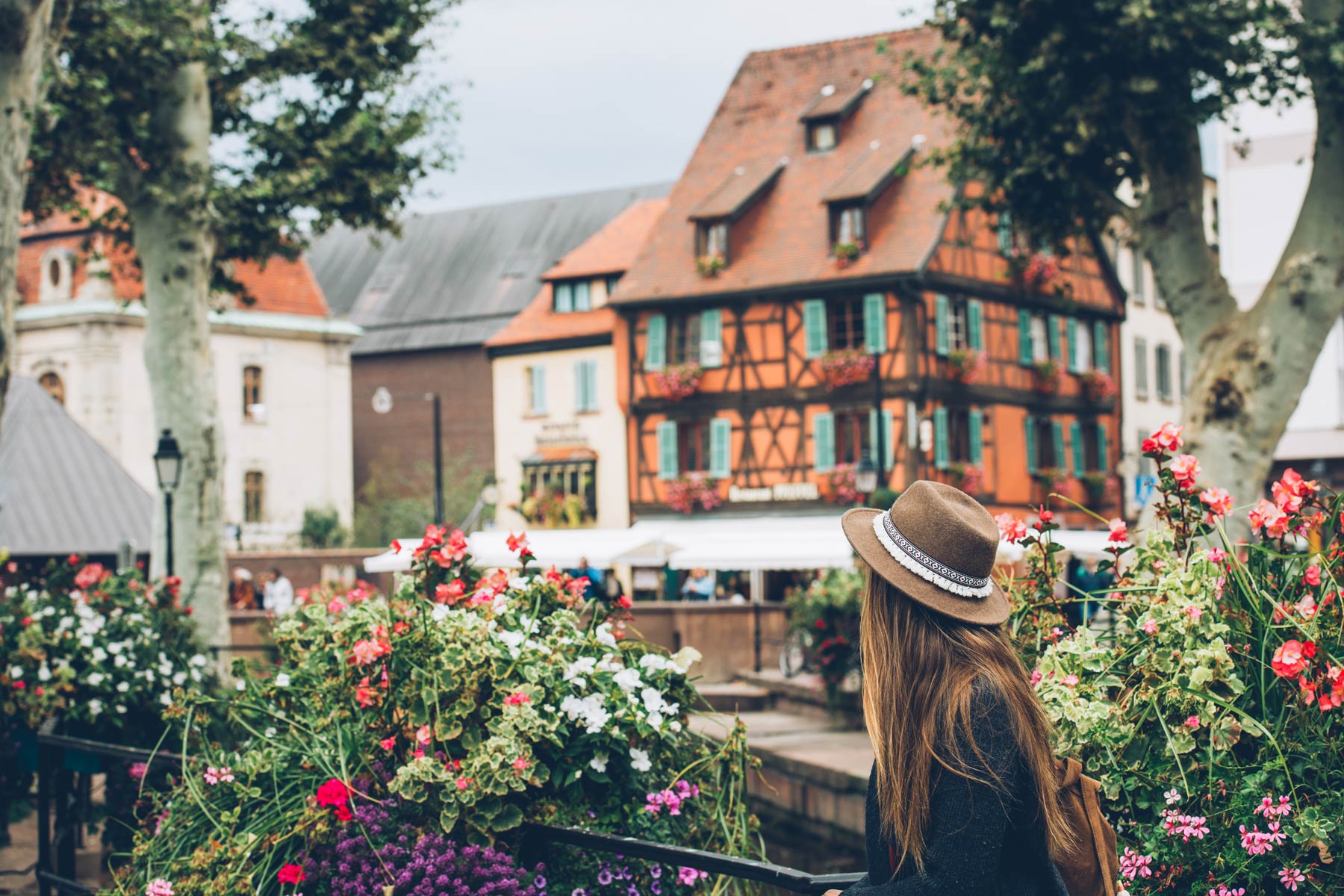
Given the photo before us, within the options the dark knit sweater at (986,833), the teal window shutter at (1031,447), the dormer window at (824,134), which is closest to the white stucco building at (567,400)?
the dormer window at (824,134)

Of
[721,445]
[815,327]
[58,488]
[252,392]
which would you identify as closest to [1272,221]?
[815,327]

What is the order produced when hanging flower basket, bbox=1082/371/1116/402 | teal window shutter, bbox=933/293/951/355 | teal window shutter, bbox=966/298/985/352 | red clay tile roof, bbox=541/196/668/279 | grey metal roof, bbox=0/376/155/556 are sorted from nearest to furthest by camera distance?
grey metal roof, bbox=0/376/155/556, teal window shutter, bbox=933/293/951/355, teal window shutter, bbox=966/298/985/352, hanging flower basket, bbox=1082/371/1116/402, red clay tile roof, bbox=541/196/668/279

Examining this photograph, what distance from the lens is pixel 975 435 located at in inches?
1503

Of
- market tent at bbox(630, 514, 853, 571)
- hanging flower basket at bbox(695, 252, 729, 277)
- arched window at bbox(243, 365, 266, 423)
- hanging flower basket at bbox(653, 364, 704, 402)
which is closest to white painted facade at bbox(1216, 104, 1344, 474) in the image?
hanging flower basket at bbox(695, 252, 729, 277)

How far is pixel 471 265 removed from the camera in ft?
200

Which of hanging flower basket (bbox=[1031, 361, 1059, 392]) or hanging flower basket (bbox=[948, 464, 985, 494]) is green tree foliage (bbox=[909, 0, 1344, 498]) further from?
hanging flower basket (bbox=[1031, 361, 1059, 392])

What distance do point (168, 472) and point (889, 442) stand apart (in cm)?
2372

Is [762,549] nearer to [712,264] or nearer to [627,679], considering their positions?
[712,264]

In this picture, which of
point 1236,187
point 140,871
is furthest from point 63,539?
point 1236,187

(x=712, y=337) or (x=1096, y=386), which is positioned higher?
(x=712, y=337)

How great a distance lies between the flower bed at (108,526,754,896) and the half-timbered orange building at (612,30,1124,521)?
31030 millimetres

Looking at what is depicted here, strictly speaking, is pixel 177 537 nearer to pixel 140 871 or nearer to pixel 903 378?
pixel 140 871

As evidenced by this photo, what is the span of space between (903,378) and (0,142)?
3082cm

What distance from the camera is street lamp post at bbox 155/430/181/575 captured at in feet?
49.3
